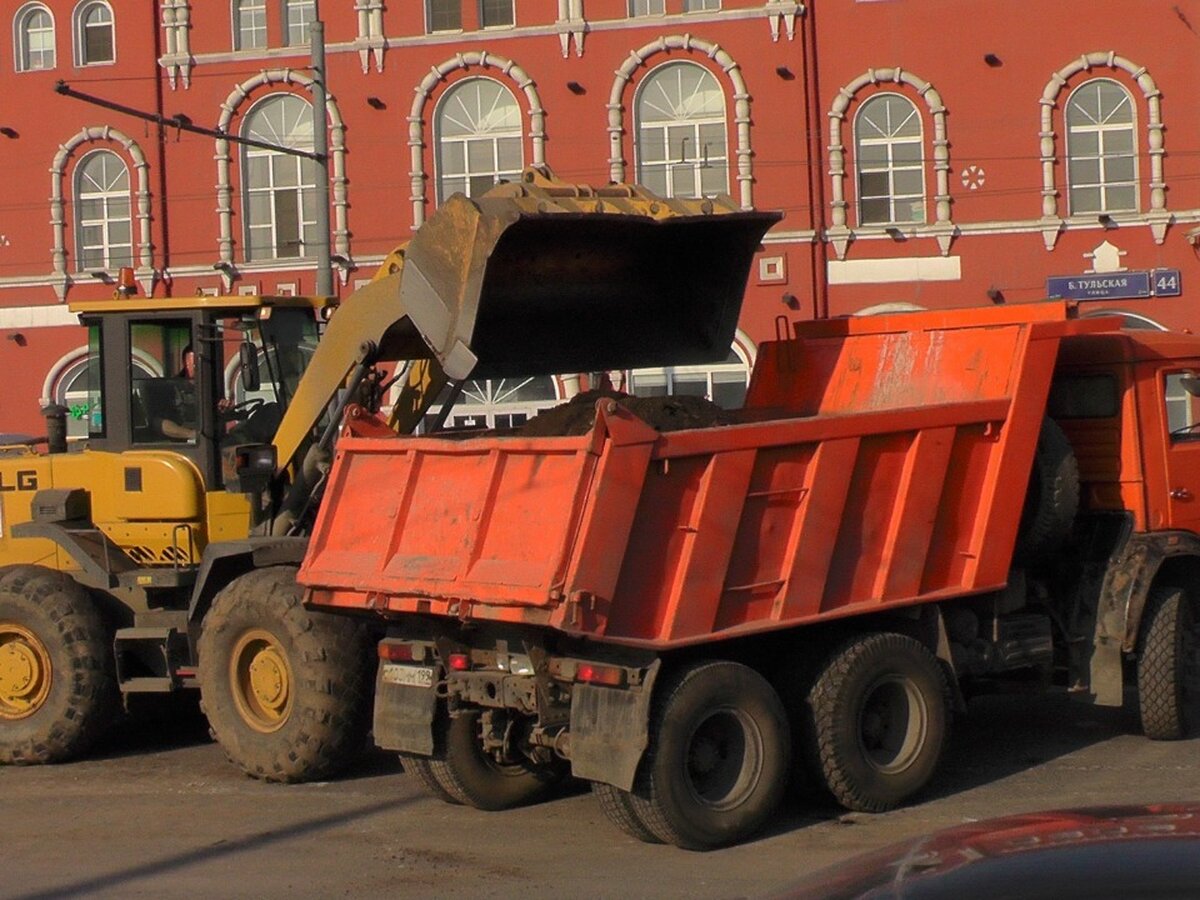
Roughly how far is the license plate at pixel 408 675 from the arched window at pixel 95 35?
29073 millimetres

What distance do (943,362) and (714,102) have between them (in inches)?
955

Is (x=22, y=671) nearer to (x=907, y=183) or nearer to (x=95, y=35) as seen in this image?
(x=907, y=183)

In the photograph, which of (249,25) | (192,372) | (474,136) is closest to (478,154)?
(474,136)

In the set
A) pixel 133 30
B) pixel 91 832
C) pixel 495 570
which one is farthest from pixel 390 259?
pixel 133 30

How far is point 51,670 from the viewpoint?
11.2m

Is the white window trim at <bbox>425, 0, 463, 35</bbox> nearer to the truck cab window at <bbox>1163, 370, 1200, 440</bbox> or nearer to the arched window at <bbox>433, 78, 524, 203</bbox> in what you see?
the arched window at <bbox>433, 78, 524, 203</bbox>

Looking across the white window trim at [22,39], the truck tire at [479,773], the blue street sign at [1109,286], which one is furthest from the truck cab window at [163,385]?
the white window trim at [22,39]

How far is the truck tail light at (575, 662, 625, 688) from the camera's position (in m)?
8.24

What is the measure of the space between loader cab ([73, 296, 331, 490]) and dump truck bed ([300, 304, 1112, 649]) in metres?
2.20

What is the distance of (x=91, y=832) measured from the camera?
9.37m

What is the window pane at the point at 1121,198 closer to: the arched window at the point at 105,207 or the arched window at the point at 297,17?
the arched window at the point at 297,17

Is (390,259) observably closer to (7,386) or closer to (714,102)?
(714,102)

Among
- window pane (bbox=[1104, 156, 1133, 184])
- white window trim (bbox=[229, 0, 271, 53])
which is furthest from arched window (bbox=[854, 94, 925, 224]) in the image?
white window trim (bbox=[229, 0, 271, 53])

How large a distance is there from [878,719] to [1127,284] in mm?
24558
